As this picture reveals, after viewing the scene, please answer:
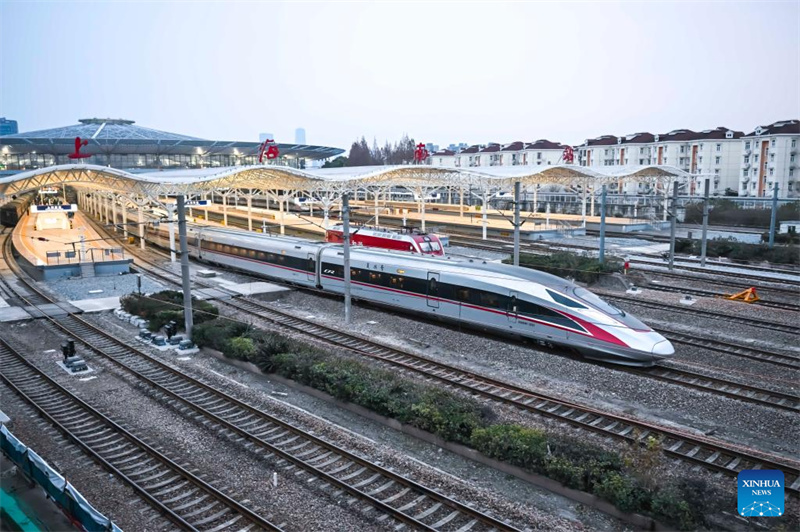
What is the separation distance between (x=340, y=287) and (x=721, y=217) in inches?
1957

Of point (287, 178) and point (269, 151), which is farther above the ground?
point (269, 151)

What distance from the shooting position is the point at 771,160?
241 ft

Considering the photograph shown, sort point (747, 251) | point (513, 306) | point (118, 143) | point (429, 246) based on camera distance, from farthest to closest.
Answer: point (118, 143), point (747, 251), point (429, 246), point (513, 306)

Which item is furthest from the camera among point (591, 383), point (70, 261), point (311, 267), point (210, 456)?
point (70, 261)

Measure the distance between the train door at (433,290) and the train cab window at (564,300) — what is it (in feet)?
16.0

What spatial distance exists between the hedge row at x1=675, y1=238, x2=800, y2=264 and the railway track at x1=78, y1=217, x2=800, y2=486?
2602 cm

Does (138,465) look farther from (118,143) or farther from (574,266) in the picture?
(118,143)

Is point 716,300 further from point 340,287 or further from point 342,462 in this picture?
point 342,462

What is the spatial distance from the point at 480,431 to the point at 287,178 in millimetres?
35812

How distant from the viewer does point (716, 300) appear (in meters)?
27.3

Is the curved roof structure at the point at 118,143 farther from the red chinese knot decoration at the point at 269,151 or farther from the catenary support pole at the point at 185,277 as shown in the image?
the catenary support pole at the point at 185,277

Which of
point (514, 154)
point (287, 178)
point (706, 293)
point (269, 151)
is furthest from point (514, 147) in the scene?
point (706, 293)

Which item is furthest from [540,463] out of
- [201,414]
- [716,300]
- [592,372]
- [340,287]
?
[716,300]

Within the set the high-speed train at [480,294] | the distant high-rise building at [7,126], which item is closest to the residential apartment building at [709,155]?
the high-speed train at [480,294]
